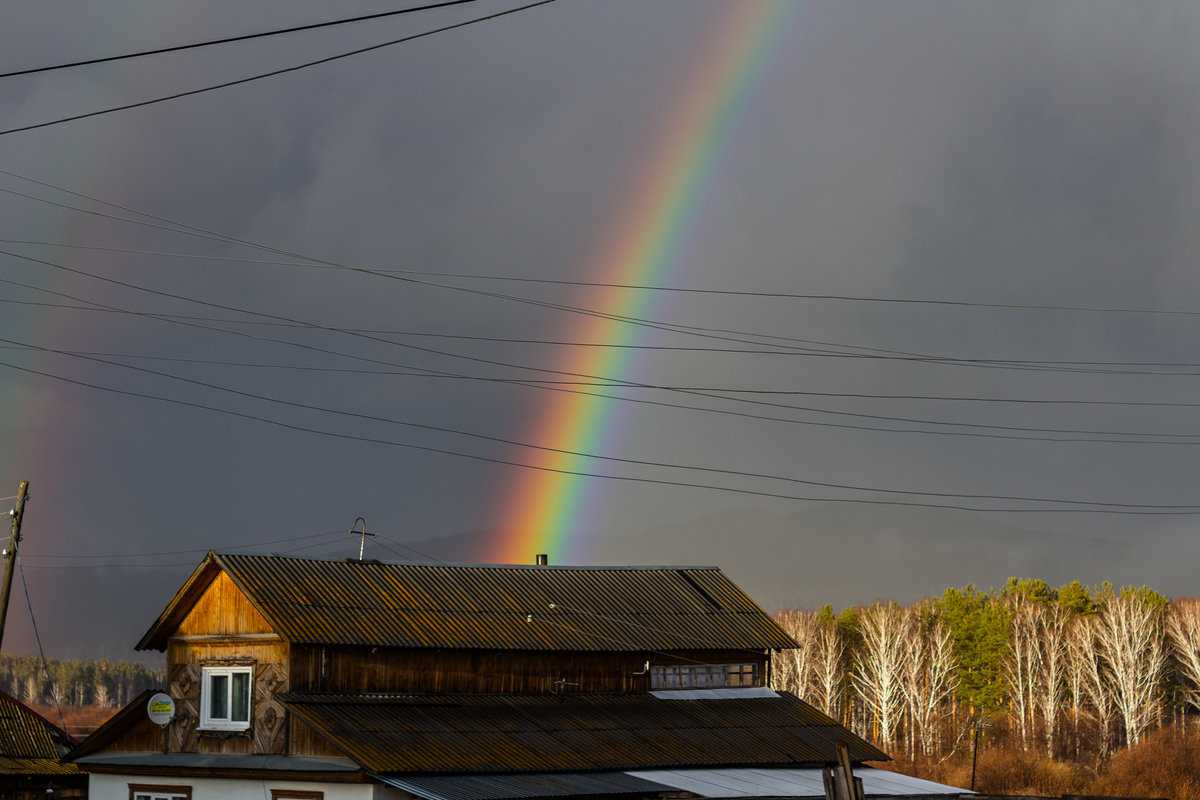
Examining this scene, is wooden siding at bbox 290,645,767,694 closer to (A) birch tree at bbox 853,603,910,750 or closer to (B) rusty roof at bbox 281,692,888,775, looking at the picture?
(B) rusty roof at bbox 281,692,888,775

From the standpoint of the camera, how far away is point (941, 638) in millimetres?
133125

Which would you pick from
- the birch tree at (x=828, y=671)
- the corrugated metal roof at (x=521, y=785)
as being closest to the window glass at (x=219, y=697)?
the corrugated metal roof at (x=521, y=785)

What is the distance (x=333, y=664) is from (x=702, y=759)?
1145 cm

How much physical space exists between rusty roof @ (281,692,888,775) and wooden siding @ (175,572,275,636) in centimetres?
326

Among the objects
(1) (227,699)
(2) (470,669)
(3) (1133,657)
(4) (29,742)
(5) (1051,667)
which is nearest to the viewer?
(1) (227,699)

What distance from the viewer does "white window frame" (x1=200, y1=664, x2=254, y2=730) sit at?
37.1 m

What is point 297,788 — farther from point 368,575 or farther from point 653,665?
point 653,665

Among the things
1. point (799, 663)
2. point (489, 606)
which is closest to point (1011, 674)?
point (799, 663)

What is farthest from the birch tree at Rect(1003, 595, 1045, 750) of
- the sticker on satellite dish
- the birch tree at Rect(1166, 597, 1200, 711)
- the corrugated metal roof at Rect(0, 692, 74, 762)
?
the sticker on satellite dish

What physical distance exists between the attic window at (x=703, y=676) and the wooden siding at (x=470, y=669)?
0.28 meters

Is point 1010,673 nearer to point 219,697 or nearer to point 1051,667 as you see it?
point 1051,667

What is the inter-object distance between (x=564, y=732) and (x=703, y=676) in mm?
10189

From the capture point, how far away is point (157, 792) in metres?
37.8

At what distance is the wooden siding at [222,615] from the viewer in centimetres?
3833
